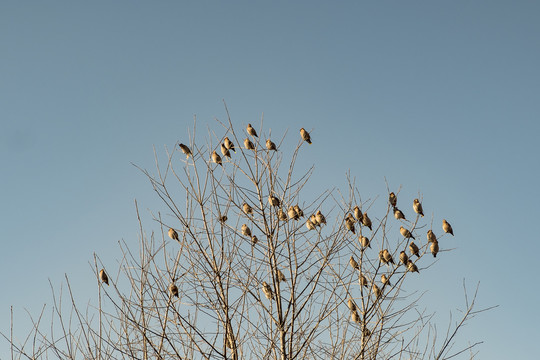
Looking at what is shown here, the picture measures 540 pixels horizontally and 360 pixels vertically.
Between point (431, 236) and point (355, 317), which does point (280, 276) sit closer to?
point (355, 317)

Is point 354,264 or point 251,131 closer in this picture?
point 354,264

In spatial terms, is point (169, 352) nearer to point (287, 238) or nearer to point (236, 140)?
point (287, 238)

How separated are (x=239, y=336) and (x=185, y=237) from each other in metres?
0.84

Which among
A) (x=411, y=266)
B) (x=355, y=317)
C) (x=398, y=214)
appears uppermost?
(x=398, y=214)

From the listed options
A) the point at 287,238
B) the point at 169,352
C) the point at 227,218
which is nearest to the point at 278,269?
the point at 287,238

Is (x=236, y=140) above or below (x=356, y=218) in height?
above

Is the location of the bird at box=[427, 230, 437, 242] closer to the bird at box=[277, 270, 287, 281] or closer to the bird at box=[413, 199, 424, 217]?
the bird at box=[413, 199, 424, 217]

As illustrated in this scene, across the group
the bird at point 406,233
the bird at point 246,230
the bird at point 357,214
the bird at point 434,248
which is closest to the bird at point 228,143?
the bird at point 246,230

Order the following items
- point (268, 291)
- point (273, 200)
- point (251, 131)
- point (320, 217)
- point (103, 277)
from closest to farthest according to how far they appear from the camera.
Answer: point (103, 277) → point (268, 291) → point (273, 200) → point (320, 217) → point (251, 131)

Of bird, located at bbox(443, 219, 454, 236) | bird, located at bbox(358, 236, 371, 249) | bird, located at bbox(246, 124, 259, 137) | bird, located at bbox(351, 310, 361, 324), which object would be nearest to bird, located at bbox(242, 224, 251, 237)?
bird, located at bbox(246, 124, 259, 137)

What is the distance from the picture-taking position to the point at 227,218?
5008mm

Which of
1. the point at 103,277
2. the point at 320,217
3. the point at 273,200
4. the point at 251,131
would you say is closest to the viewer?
the point at 103,277

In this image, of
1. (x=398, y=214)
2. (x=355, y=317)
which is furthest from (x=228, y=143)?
(x=355, y=317)

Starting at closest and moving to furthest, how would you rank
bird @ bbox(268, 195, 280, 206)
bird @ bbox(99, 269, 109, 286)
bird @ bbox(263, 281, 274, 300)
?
bird @ bbox(99, 269, 109, 286), bird @ bbox(263, 281, 274, 300), bird @ bbox(268, 195, 280, 206)
